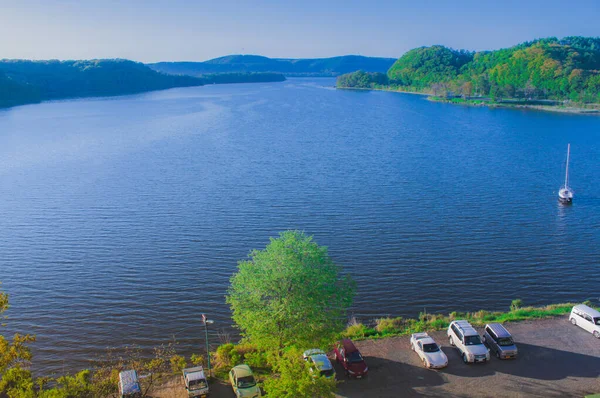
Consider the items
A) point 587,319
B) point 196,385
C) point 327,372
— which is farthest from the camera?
point 587,319

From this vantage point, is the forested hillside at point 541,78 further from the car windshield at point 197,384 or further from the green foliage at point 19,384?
the green foliage at point 19,384


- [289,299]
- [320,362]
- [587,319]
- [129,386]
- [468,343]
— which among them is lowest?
[129,386]

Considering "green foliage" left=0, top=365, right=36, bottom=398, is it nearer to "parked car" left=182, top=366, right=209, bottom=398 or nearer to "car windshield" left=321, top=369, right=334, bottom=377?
"parked car" left=182, top=366, right=209, bottom=398

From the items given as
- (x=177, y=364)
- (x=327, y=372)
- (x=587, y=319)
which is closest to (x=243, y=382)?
(x=327, y=372)

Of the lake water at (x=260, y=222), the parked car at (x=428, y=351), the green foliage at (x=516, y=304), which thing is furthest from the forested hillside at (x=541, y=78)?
the parked car at (x=428, y=351)

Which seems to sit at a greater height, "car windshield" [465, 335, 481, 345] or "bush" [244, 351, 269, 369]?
"car windshield" [465, 335, 481, 345]

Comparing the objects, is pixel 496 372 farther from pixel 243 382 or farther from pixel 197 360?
pixel 197 360

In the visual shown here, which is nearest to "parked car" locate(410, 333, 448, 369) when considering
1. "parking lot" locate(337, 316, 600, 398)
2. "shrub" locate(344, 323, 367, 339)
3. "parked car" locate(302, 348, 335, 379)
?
"parking lot" locate(337, 316, 600, 398)
